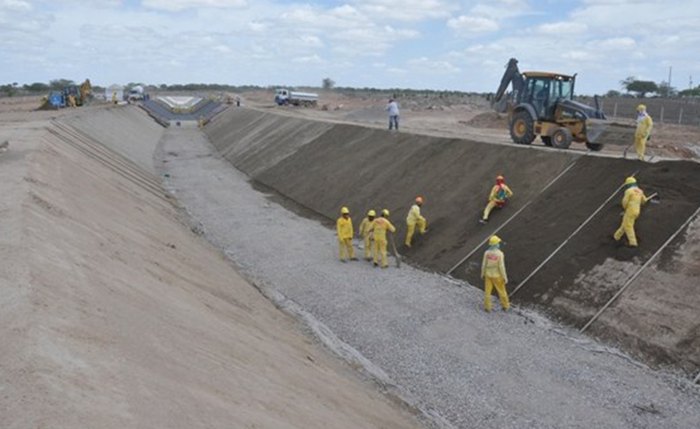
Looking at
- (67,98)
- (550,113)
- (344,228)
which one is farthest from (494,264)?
(67,98)

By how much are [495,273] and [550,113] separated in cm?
1126

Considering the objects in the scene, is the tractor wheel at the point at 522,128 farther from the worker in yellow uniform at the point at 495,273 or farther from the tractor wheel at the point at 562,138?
the worker in yellow uniform at the point at 495,273

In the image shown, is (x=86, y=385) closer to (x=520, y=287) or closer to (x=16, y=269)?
(x=16, y=269)

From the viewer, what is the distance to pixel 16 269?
8586 mm

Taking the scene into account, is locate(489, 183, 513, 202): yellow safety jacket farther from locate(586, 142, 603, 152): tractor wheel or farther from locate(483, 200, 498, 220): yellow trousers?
locate(586, 142, 603, 152): tractor wheel

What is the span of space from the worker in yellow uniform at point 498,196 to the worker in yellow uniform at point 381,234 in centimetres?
322

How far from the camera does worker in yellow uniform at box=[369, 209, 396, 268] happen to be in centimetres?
1709

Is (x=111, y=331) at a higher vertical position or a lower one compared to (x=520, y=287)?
higher

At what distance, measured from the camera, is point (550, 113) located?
886 inches

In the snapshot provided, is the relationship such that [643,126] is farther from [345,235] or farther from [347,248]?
[347,248]

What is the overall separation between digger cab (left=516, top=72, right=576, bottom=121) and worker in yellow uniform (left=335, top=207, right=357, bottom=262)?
9.75 metres

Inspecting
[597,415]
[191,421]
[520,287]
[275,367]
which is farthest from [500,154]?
[191,421]

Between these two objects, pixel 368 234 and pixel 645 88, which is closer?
pixel 368 234

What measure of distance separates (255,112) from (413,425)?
54.1 meters
